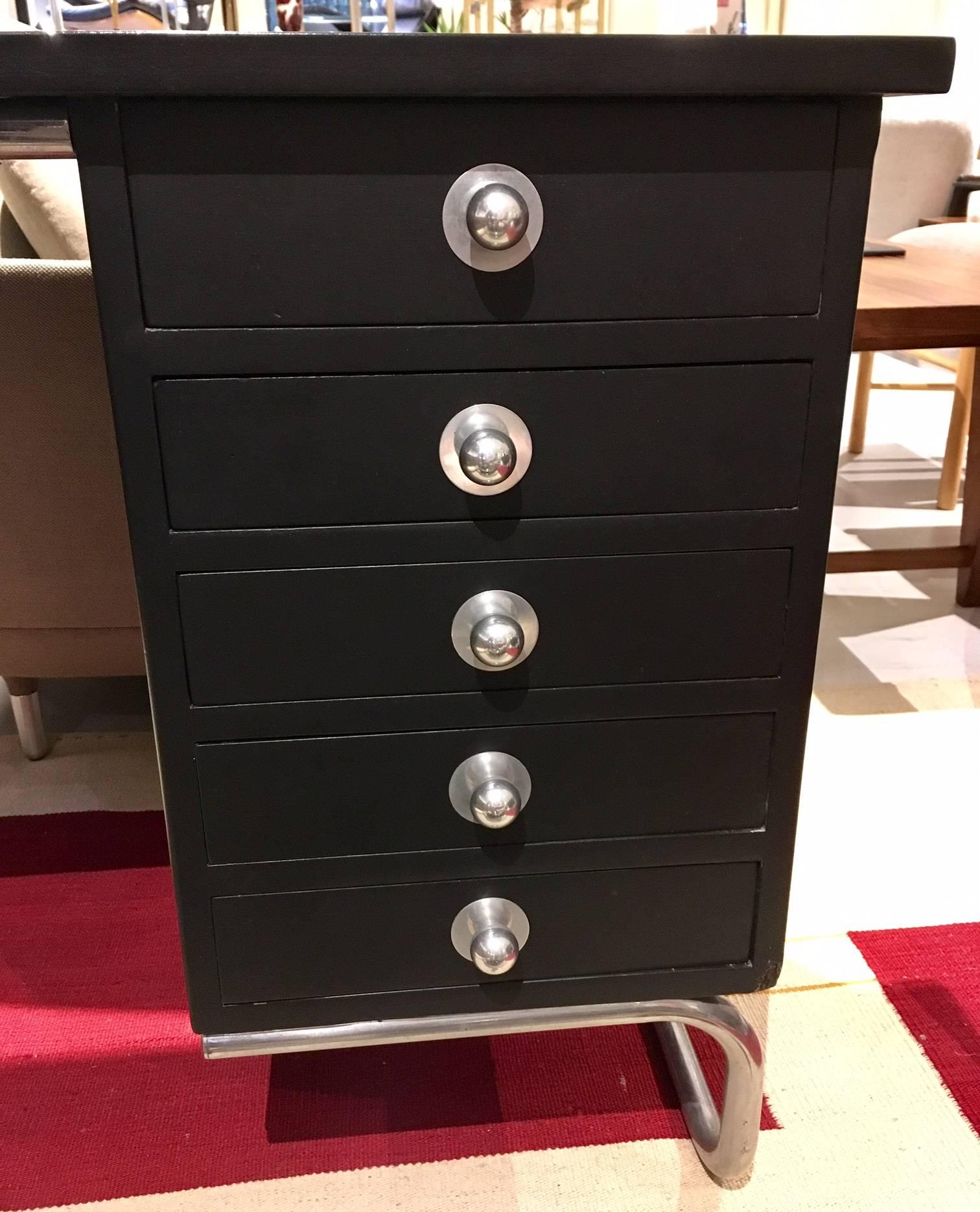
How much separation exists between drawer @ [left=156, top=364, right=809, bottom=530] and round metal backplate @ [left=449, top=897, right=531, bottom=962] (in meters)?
0.27

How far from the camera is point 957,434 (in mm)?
2195

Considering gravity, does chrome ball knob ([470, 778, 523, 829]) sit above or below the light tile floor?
above

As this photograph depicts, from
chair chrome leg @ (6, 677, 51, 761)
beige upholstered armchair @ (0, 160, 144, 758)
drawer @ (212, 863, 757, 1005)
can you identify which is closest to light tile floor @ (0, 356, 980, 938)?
chair chrome leg @ (6, 677, 51, 761)

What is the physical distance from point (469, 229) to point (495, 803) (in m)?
0.34

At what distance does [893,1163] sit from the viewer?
32.9 inches

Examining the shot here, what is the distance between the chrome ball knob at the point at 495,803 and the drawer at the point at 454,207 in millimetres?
288

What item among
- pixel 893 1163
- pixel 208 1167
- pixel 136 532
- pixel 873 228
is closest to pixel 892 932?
pixel 893 1163

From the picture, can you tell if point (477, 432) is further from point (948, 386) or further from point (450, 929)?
point (948, 386)

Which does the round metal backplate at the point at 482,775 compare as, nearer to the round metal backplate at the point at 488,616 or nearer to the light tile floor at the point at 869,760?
the round metal backplate at the point at 488,616

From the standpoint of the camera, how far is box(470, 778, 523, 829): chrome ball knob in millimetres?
648

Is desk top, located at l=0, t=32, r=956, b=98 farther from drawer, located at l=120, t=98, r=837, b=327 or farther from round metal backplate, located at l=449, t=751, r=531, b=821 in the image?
round metal backplate, located at l=449, t=751, r=531, b=821

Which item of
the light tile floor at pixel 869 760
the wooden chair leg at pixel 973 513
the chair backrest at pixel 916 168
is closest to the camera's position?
the light tile floor at pixel 869 760

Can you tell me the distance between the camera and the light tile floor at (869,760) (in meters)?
1.16

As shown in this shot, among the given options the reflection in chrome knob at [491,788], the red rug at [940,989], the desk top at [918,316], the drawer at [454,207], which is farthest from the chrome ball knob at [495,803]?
the desk top at [918,316]
